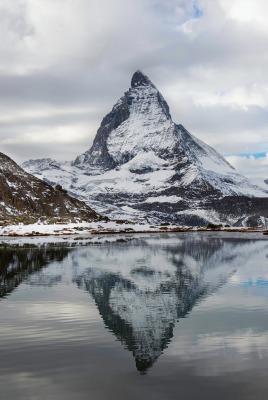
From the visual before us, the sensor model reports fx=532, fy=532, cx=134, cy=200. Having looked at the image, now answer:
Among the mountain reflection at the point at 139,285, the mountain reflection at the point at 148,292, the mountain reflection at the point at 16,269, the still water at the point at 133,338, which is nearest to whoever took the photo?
the still water at the point at 133,338

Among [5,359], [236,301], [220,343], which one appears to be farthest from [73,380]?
[236,301]

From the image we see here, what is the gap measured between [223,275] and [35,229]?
11540 cm

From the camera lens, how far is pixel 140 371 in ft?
53.5

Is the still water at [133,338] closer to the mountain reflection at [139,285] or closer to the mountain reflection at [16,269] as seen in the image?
the mountain reflection at [139,285]

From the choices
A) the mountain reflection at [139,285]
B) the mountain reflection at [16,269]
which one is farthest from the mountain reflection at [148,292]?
the mountain reflection at [16,269]

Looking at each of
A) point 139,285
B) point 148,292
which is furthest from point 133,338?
point 139,285

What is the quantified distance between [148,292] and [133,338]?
12760 mm

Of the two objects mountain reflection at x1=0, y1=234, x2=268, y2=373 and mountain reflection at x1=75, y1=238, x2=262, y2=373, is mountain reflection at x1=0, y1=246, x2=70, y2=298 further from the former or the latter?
mountain reflection at x1=75, y1=238, x2=262, y2=373

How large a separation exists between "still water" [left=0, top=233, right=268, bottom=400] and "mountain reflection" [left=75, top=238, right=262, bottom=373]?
0.19 feet

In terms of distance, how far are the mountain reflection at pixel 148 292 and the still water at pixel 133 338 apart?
0.06 m

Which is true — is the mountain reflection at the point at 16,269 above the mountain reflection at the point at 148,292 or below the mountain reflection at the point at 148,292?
above

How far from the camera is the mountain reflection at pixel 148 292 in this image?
68.5ft

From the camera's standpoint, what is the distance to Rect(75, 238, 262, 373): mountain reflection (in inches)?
822

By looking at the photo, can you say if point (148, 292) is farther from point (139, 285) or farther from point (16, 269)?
point (16, 269)
